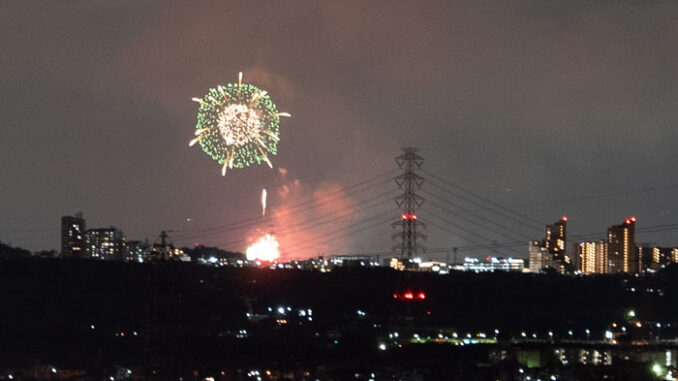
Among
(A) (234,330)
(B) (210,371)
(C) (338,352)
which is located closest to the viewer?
(B) (210,371)

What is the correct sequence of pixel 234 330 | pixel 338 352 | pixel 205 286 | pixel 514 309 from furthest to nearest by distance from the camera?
pixel 514 309 < pixel 205 286 < pixel 234 330 < pixel 338 352

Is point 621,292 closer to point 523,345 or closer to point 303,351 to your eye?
point 523,345

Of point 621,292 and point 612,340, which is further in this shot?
point 621,292

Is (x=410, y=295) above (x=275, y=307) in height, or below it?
above

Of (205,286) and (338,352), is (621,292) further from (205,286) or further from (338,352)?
(338,352)

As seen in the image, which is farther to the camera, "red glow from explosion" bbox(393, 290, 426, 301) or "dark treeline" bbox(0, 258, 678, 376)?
"red glow from explosion" bbox(393, 290, 426, 301)

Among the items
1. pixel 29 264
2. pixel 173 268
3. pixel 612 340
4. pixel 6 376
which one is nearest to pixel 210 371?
pixel 6 376

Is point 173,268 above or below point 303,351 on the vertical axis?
above

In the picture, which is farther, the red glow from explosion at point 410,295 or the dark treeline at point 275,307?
the red glow from explosion at point 410,295

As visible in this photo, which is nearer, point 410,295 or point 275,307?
point 410,295
